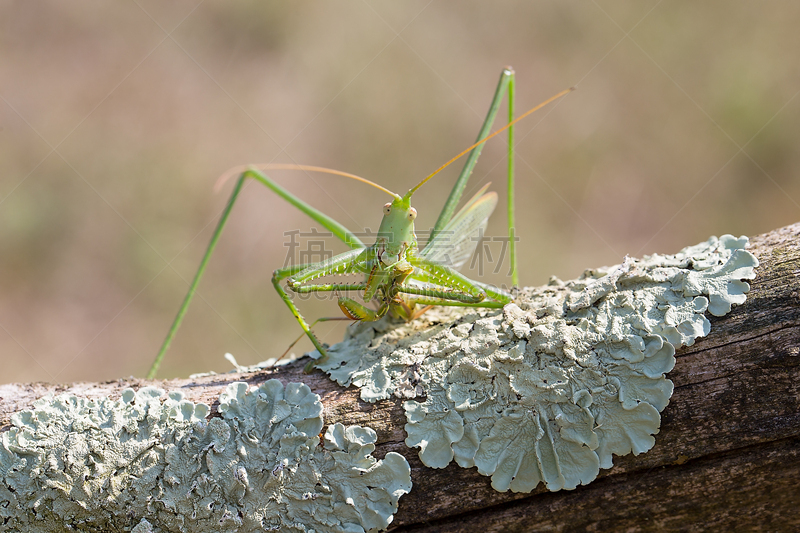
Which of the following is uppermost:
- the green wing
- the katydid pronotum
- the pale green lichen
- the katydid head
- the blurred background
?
the blurred background

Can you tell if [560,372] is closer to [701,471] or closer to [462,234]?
[701,471]

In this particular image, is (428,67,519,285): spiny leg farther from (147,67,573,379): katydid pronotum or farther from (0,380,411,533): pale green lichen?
(0,380,411,533): pale green lichen

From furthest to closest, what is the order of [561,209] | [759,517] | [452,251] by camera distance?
[561,209], [452,251], [759,517]

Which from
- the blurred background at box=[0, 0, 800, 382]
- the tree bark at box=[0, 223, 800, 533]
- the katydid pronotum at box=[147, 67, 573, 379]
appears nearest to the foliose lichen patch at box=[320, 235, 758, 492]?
the tree bark at box=[0, 223, 800, 533]

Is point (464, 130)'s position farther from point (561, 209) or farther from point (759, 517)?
point (759, 517)

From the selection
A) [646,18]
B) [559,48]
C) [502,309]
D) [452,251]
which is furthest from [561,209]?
[502,309]

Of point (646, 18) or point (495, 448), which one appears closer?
point (495, 448)

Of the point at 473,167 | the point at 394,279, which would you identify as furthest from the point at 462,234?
the point at 394,279
